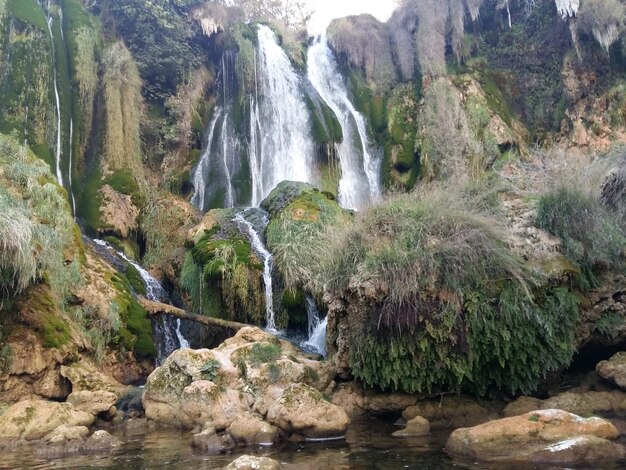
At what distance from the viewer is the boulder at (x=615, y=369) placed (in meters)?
7.98

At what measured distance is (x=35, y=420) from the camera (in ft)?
26.7

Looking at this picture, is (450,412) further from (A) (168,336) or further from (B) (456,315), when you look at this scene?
(A) (168,336)

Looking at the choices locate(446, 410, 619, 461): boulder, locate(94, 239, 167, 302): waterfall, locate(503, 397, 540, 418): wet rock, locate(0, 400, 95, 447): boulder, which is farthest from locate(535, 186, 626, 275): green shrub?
locate(94, 239, 167, 302): waterfall

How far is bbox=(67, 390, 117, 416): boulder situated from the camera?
9156mm

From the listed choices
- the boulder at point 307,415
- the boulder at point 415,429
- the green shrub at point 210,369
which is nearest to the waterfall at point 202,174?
the green shrub at point 210,369

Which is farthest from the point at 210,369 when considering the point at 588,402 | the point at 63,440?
the point at 588,402

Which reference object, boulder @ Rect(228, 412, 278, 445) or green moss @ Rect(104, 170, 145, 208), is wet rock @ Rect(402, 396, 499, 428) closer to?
boulder @ Rect(228, 412, 278, 445)

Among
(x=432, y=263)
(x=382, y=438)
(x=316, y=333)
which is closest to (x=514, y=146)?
(x=316, y=333)

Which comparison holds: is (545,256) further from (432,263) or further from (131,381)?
(131,381)

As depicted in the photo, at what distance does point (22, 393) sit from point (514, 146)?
2067 cm

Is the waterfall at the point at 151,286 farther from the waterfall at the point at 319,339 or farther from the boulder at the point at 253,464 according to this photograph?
the boulder at the point at 253,464

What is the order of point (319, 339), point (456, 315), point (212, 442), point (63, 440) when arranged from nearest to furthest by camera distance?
point (212, 442)
point (63, 440)
point (456, 315)
point (319, 339)

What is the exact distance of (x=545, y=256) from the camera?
865cm

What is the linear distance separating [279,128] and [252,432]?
18643mm
